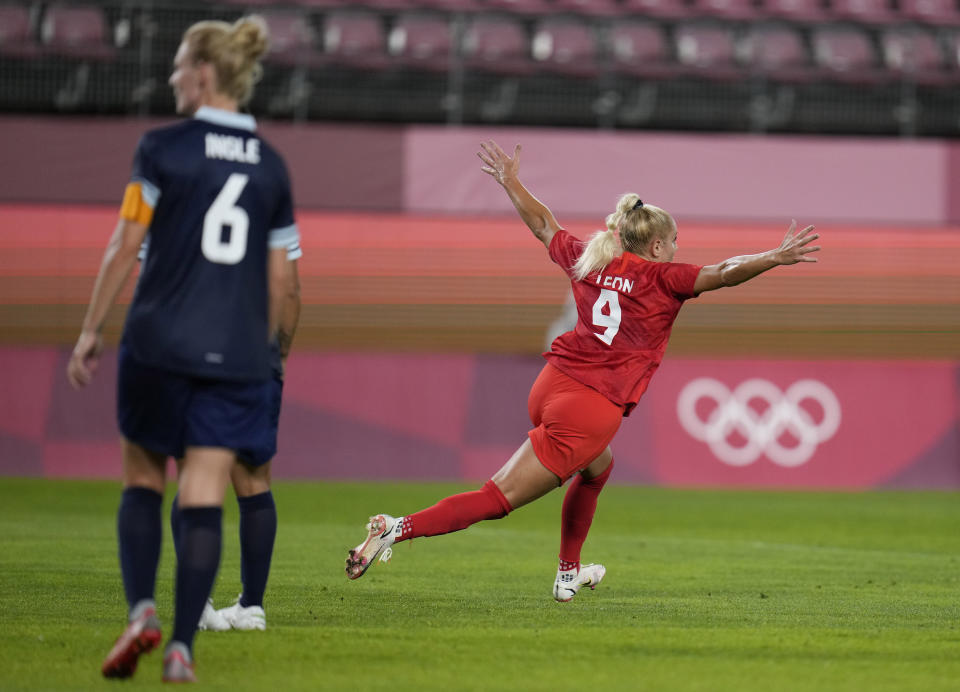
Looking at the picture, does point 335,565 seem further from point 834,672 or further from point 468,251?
point 468,251

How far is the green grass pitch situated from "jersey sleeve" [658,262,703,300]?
56.6 inches

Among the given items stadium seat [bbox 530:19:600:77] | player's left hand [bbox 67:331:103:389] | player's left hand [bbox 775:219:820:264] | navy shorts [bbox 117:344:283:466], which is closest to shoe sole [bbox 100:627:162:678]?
navy shorts [bbox 117:344:283:466]

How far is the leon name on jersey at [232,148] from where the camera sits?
4.43 metres

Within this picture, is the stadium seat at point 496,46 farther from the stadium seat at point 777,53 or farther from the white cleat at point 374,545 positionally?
the white cleat at point 374,545

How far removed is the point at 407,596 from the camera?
6727 mm

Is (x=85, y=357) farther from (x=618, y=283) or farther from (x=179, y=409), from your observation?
(x=618, y=283)

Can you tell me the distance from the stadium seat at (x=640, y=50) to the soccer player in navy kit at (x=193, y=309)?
12515mm

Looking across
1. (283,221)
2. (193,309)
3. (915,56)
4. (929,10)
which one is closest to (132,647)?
(193,309)

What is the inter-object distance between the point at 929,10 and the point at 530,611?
14.9 meters

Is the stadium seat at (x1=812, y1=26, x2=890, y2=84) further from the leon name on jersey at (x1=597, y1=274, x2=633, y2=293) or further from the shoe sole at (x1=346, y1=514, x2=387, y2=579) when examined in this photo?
the shoe sole at (x1=346, y1=514, x2=387, y2=579)

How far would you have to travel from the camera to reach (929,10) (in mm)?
18750

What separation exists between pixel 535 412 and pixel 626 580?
5.39 ft

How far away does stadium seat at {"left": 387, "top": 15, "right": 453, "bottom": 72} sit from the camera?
643 inches

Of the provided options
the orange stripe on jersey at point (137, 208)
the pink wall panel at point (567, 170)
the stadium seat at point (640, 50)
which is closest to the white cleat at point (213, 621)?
the orange stripe on jersey at point (137, 208)
